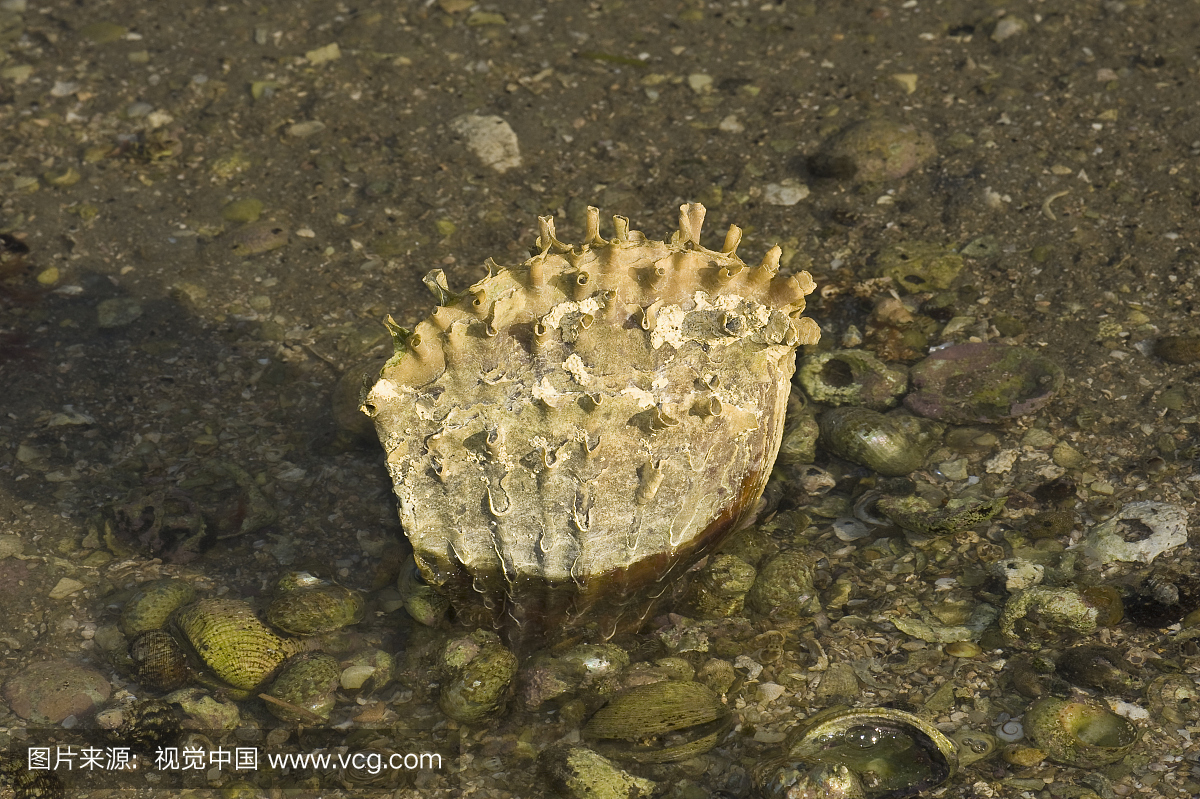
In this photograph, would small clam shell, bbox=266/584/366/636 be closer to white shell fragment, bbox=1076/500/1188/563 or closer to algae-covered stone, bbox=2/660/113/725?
algae-covered stone, bbox=2/660/113/725

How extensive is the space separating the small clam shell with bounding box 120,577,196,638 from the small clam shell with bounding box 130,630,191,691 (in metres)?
0.10

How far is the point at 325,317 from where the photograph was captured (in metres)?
5.51

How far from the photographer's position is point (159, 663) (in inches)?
156

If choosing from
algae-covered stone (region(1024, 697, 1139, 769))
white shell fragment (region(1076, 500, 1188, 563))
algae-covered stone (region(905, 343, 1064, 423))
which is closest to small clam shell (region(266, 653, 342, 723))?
algae-covered stone (region(1024, 697, 1139, 769))

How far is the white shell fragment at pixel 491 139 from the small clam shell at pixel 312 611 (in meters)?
2.92

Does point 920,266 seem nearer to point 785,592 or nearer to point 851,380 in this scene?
point 851,380

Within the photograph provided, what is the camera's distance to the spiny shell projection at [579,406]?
12.1 feet

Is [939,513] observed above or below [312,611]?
above

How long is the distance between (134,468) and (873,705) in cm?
331

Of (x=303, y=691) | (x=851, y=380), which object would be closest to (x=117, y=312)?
(x=303, y=691)

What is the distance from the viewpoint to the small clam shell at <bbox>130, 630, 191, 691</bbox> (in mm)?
3961

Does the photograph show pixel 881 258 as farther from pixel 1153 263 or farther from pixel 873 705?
pixel 873 705

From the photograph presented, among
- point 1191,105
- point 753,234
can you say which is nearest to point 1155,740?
point 753,234

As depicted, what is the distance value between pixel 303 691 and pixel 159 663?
55cm
